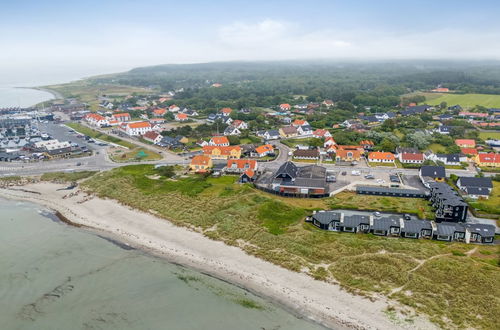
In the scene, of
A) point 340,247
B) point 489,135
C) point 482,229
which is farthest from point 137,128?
point 489,135

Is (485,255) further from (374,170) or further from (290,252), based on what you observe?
(374,170)

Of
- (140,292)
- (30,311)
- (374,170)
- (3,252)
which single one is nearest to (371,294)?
(140,292)

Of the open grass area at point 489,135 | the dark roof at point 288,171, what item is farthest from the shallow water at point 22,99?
the open grass area at point 489,135

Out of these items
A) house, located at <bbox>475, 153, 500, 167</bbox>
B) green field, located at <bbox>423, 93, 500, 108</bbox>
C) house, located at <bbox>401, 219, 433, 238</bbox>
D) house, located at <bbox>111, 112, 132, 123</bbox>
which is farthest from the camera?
green field, located at <bbox>423, 93, 500, 108</bbox>

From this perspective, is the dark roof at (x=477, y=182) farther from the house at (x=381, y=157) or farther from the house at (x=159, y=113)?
the house at (x=159, y=113)

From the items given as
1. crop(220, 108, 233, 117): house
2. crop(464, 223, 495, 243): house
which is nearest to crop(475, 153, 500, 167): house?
crop(464, 223, 495, 243): house

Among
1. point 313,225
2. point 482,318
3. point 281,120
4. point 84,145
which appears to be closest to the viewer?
point 482,318

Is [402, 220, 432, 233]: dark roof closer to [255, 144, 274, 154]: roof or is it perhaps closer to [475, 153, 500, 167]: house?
[475, 153, 500, 167]: house
